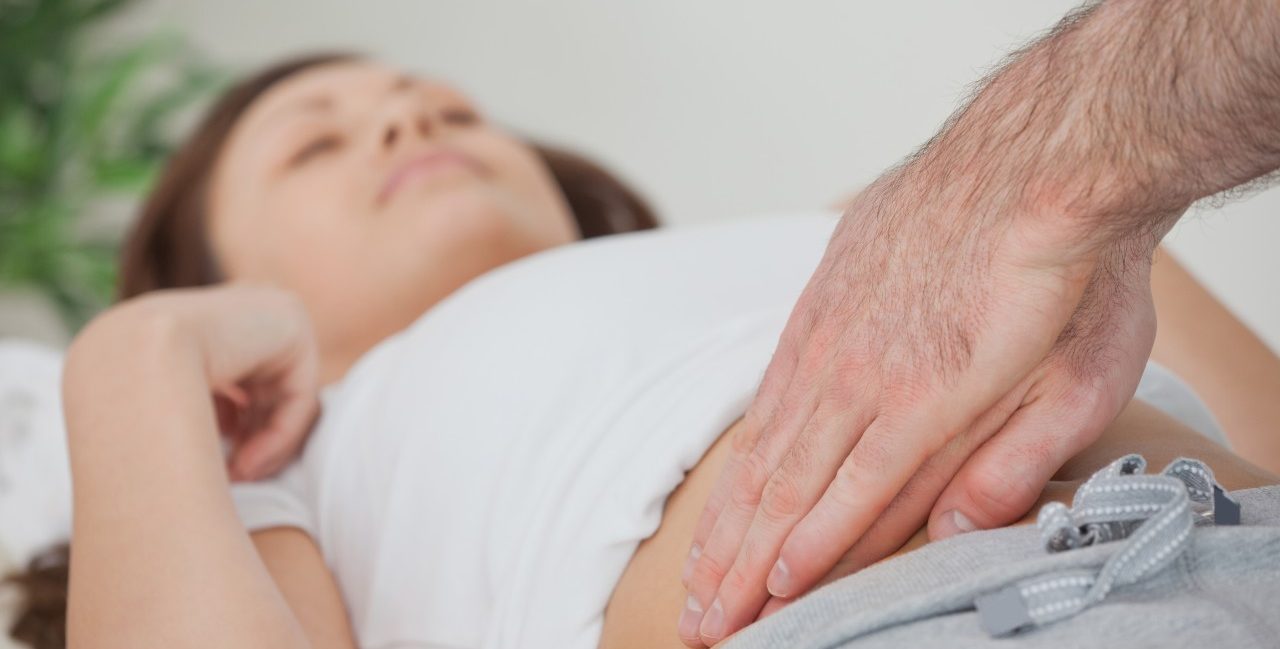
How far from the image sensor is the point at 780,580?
67 cm

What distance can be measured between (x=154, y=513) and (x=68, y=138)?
2.17 m

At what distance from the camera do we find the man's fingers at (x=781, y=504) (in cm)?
66

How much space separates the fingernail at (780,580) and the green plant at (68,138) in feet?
7.82

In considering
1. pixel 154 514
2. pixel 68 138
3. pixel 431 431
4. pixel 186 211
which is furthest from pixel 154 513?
pixel 68 138

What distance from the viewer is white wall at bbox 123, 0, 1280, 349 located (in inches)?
78.4

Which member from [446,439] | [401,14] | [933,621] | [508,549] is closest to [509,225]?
[446,439]

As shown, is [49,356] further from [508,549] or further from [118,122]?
[118,122]

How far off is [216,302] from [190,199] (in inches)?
26.4

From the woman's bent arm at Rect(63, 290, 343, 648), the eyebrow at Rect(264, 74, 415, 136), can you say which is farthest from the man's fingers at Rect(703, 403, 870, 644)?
the eyebrow at Rect(264, 74, 415, 136)

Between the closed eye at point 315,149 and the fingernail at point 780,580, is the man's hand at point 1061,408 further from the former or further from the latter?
the closed eye at point 315,149

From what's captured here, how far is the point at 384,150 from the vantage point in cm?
148

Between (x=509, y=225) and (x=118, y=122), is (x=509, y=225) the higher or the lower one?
the higher one

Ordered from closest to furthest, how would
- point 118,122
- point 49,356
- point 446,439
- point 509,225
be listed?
point 446,439, point 509,225, point 49,356, point 118,122

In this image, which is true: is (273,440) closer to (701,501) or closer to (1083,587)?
(701,501)
